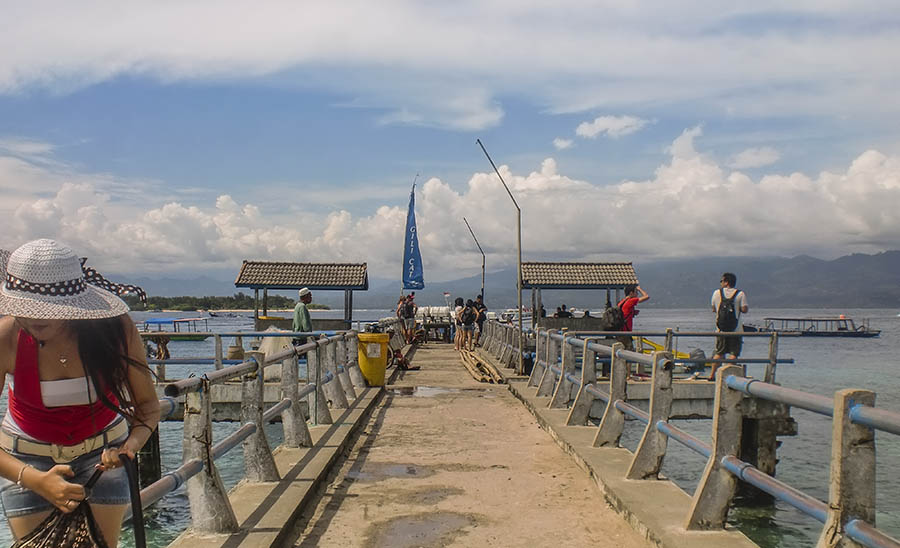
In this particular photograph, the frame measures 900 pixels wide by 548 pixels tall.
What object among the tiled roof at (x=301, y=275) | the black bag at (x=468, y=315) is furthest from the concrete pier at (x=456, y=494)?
the tiled roof at (x=301, y=275)

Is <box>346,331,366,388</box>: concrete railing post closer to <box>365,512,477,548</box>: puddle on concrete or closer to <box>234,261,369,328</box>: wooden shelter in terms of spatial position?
<box>365,512,477,548</box>: puddle on concrete

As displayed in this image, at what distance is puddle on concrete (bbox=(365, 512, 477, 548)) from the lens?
18.7ft

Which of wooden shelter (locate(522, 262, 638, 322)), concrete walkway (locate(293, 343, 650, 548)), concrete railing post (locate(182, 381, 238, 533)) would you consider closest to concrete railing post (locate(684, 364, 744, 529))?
concrete walkway (locate(293, 343, 650, 548))

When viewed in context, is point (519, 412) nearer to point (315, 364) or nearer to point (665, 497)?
point (315, 364)

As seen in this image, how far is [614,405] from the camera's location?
8070mm

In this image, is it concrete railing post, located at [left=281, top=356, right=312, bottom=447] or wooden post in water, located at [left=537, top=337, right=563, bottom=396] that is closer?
concrete railing post, located at [left=281, top=356, right=312, bottom=447]

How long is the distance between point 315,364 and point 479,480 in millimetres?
2837

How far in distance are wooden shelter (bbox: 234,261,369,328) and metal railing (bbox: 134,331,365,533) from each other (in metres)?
23.1

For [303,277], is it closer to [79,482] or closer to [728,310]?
[728,310]

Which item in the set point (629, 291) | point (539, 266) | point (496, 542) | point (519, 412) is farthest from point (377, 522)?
point (539, 266)

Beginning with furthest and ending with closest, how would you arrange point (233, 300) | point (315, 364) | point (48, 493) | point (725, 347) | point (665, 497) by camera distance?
point (233, 300) → point (725, 347) → point (315, 364) → point (665, 497) → point (48, 493)

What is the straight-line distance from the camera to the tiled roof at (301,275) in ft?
108

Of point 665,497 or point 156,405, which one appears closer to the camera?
point 156,405

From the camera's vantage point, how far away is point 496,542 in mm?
5703
